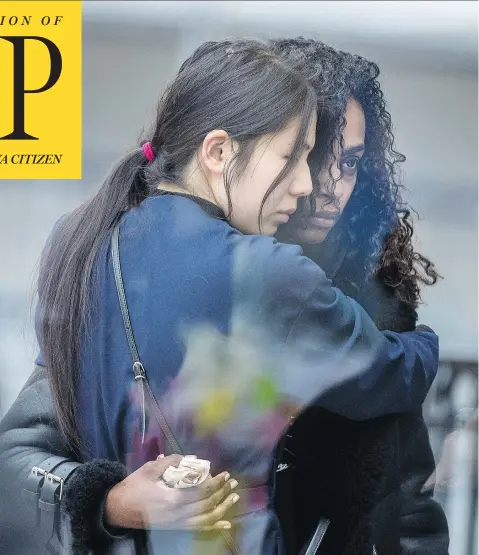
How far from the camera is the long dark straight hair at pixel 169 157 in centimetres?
170

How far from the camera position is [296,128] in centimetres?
170

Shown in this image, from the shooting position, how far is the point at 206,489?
68.3 inches

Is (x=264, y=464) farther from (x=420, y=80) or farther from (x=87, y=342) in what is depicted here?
(x=420, y=80)

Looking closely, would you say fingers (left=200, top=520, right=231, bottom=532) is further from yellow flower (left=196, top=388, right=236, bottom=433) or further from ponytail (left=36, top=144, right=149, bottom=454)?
ponytail (left=36, top=144, right=149, bottom=454)

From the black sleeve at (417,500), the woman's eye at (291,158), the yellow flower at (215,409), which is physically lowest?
the black sleeve at (417,500)

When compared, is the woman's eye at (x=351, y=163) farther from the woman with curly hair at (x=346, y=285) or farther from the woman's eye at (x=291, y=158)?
the woman's eye at (x=291, y=158)

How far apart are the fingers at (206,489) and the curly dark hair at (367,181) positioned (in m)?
0.46

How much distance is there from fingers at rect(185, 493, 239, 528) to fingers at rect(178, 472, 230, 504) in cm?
3

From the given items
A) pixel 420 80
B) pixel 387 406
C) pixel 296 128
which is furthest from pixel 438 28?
pixel 387 406

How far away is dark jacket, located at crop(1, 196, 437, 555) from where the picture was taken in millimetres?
1671

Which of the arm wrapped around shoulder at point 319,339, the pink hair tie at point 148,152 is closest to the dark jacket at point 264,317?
the arm wrapped around shoulder at point 319,339

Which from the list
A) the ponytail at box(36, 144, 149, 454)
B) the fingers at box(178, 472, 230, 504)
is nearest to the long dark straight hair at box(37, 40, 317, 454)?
the ponytail at box(36, 144, 149, 454)

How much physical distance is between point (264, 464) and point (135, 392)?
30 centimetres

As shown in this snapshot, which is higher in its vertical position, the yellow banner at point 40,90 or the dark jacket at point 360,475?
the yellow banner at point 40,90
